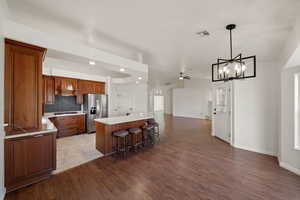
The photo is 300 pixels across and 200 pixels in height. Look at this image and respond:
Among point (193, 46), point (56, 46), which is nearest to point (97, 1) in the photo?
point (56, 46)

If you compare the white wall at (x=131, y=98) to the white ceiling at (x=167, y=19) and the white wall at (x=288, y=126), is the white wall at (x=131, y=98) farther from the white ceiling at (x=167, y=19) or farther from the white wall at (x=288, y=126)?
→ the white wall at (x=288, y=126)

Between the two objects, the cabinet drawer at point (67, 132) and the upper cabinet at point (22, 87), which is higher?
the upper cabinet at point (22, 87)

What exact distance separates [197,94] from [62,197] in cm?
971

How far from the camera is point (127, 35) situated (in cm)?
259

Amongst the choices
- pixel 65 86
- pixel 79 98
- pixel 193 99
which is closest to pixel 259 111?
pixel 79 98

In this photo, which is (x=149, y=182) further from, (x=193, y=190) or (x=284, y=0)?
(x=284, y=0)

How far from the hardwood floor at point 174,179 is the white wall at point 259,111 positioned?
17.0 inches

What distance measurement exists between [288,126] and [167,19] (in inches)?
135

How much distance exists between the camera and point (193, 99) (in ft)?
33.7

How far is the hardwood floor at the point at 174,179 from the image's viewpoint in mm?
2035

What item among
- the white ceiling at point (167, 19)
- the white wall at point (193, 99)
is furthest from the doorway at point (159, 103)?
the white ceiling at point (167, 19)

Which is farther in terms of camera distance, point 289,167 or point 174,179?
point 289,167

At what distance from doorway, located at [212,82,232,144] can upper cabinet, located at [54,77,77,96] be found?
5.74 meters

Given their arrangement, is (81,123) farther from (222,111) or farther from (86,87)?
(222,111)
